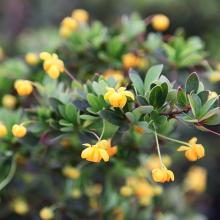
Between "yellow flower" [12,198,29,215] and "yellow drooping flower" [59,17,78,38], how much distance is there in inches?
20.4

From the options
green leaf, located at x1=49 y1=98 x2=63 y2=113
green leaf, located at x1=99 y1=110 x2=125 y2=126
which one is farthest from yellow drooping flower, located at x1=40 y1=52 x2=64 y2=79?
green leaf, located at x1=99 y1=110 x2=125 y2=126

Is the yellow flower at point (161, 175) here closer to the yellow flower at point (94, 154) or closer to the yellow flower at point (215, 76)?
the yellow flower at point (94, 154)

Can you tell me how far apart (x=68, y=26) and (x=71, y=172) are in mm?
432

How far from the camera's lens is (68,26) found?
4.73ft

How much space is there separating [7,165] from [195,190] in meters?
0.82

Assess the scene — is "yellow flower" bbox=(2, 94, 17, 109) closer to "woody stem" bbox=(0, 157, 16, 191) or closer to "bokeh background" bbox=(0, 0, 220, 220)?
"woody stem" bbox=(0, 157, 16, 191)

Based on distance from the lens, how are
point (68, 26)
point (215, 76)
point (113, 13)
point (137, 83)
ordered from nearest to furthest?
1. point (137, 83)
2. point (215, 76)
3. point (68, 26)
4. point (113, 13)

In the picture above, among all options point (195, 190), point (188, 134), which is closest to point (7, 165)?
point (195, 190)

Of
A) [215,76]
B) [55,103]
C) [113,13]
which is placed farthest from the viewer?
[113,13]

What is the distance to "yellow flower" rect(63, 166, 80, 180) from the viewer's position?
1.43 m

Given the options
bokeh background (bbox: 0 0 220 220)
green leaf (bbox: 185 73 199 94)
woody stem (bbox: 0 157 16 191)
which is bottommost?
bokeh background (bbox: 0 0 220 220)

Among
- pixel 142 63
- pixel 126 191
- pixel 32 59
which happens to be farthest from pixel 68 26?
pixel 126 191

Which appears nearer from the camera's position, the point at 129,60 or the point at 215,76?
the point at 215,76

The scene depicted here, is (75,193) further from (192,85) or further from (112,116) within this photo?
(192,85)
